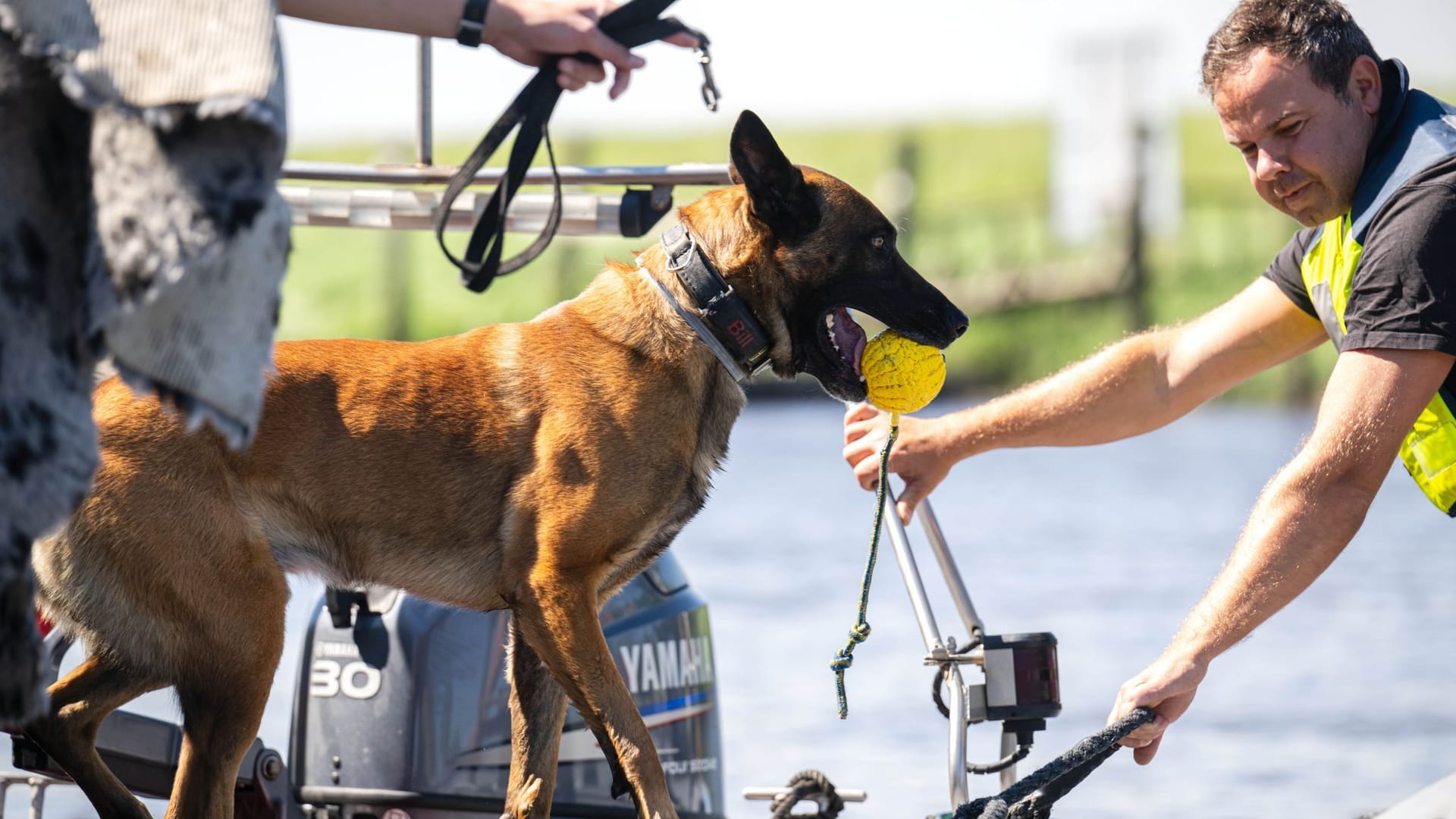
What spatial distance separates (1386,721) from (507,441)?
7881 millimetres

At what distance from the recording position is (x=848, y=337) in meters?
3.63

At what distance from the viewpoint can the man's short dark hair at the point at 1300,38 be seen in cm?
313

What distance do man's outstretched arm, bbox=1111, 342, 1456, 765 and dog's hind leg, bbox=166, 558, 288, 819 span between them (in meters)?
1.71

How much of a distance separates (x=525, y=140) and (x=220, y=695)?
128 cm

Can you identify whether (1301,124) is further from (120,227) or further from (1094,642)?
(1094,642)

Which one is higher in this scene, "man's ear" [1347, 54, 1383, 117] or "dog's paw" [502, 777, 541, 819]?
"man's ear" [1347, 54, 1383, 117]

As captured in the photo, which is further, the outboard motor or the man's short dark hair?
the outboard motor

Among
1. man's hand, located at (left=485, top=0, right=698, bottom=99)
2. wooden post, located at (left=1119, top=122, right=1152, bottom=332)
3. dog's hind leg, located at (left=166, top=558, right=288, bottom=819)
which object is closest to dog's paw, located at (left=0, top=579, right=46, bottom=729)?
man's hand, located at (left=485, top=0, right=698, bottom=99)

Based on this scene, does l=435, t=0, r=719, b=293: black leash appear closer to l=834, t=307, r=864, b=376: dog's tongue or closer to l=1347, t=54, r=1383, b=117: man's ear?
l=834, t=307, r=864, b=376: dog's tongue

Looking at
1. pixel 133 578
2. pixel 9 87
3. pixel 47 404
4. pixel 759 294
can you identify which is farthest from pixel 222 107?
pixel 759 294

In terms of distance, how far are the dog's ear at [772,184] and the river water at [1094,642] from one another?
50.3 inches

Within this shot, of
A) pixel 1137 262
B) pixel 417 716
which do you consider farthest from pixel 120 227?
pixel 1137 262

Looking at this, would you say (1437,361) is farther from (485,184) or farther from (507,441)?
(485,184)

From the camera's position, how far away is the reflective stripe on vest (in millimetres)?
3209
